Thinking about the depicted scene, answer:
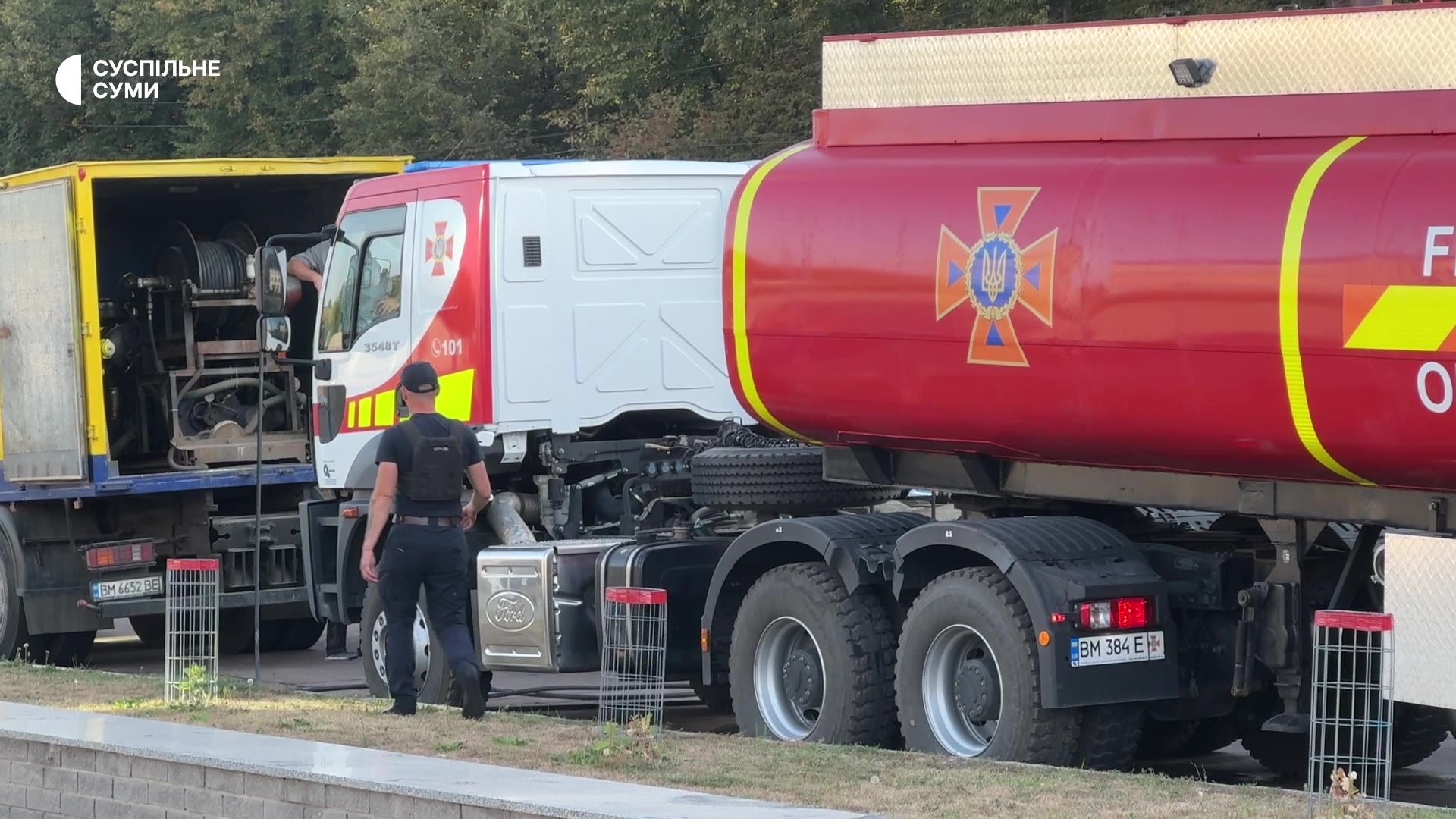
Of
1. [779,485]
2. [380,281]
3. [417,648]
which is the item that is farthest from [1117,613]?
[380,281]

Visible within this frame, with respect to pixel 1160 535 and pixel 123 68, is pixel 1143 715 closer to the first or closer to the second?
pixel 1160 535

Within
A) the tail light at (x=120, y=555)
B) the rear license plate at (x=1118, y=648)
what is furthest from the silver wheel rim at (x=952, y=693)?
the tail light at (x=120, y=555)

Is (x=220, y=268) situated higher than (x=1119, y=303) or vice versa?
(x=220, y=268)

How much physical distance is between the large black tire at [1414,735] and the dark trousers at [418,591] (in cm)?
410

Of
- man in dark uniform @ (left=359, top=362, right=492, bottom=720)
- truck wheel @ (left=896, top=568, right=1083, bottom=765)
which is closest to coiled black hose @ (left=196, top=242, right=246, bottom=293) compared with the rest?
man in dark uniform @ (left=359, top=362, right=492, bottom=720)

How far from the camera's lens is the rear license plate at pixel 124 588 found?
49.1ft

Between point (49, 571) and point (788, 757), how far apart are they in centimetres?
806

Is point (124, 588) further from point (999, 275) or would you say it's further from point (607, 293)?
point (999, 275)

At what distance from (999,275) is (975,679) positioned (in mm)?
1644

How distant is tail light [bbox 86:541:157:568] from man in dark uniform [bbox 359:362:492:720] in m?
5.16

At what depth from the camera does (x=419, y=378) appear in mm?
10148

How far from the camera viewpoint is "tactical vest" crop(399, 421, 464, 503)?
1019 centimetres

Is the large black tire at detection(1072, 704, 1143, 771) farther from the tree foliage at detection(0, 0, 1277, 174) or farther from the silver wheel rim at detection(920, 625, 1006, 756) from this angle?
the tree foliage at detection(0, 0, 1277, 174)

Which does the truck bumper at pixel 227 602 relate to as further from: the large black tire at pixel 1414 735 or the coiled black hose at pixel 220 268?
the large black tire at pixel 1414 735
